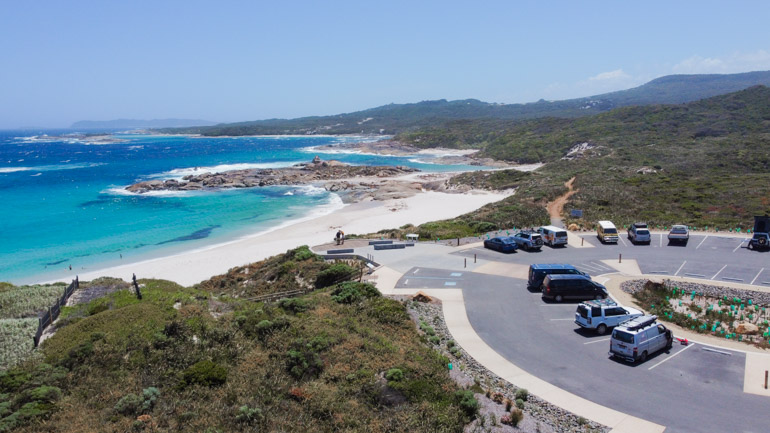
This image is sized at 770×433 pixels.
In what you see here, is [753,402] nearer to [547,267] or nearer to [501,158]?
[547,267]

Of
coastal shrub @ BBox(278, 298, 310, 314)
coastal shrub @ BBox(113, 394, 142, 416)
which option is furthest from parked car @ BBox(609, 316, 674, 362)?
coastal shrub @ BBox(113, 394, 142, 416)

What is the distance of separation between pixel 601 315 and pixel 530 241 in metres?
13.3

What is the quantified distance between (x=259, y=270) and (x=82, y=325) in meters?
14.8

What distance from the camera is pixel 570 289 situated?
21.6 metres

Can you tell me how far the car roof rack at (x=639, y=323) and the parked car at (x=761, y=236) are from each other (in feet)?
59.8

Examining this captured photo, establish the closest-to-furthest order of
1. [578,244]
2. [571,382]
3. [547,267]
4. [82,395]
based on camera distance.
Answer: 1. [82,395]
2. [571,382]
3. [547,267]
4. [578,244]

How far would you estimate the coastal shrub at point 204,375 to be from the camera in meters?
12.2

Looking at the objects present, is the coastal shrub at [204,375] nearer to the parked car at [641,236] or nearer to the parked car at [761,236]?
the parked car at [641,236]

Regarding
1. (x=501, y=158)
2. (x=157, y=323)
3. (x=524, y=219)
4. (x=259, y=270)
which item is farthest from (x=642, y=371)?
(x=501, y=158)

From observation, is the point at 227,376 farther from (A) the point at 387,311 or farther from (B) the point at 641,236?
(B) the point at 641,236

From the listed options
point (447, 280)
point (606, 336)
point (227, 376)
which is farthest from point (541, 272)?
point (227, 376)

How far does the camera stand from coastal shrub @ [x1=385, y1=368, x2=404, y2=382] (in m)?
12.6

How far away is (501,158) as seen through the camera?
11225 cm

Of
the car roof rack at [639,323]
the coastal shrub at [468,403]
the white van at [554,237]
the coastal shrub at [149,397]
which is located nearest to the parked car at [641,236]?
the white van at [554,237]
